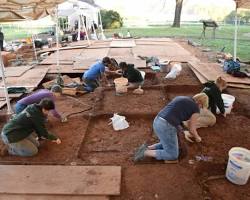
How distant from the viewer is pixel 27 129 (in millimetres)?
A: 4645

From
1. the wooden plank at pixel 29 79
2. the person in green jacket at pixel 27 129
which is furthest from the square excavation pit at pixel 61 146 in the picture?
the wooden plank at pixel 29 79

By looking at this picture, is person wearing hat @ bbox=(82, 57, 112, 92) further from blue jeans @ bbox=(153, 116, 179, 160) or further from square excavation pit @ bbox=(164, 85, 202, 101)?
blue jeans @ bbox=(153, 116, 179, 160)

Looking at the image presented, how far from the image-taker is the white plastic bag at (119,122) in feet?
19.4

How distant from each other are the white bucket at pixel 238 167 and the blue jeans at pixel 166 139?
830 mm

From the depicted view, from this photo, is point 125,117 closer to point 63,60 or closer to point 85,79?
point 85,79

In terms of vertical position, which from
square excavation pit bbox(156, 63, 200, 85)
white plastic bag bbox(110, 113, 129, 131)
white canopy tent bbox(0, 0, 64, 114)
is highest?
white canopy tent bbox(0, 0, 64, 114)

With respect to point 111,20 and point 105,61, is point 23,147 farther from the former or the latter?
point 111,20

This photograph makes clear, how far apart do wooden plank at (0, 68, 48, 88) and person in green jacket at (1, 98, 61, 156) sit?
387cm

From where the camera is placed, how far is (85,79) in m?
8.36

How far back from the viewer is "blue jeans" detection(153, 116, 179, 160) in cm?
431

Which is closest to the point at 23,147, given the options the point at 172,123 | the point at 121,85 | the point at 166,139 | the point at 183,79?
the point at 166,139

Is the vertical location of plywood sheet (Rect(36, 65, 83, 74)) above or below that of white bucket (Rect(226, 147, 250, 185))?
above

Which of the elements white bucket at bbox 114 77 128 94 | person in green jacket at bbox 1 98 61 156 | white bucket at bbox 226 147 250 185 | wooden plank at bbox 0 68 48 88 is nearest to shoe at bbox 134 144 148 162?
white bucket at bbox 226 147 250 185

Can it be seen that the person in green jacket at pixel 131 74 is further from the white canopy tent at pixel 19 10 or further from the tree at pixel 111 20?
the tree at pixel 111 20
